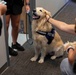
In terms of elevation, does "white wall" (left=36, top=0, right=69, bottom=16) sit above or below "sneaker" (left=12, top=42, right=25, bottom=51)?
above

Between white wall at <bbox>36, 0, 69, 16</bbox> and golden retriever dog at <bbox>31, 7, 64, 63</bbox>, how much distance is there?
102 centimetres

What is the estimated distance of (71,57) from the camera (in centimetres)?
155

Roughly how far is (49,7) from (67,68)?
9.40ft

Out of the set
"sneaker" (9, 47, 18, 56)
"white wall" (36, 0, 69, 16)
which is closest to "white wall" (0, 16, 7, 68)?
"sneaker" (9, 47, 18, 56)

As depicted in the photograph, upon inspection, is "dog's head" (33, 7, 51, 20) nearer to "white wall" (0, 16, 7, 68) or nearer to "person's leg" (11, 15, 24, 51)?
"person's leg" (11, 15, 24, 51)

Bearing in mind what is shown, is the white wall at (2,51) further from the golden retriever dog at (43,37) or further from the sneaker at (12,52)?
the golden retriever dog at (43,37)

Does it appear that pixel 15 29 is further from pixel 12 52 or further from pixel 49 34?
pixel 49 34

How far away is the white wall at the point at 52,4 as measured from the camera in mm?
3919

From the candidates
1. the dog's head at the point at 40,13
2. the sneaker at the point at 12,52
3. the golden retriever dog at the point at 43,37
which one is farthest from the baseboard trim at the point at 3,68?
the dog's head at the point at 40,13

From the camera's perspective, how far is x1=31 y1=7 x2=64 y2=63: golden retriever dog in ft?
8.73

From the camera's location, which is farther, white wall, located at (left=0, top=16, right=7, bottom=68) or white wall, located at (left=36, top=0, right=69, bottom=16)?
white wall, located at (left=36, top=0, right=69, bottom=16)

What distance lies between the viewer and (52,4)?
15.3 ft

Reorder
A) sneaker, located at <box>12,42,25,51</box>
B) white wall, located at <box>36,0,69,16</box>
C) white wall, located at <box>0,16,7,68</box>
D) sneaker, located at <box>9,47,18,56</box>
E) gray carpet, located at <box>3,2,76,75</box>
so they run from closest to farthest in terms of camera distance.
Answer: white wall, located at <box>0,16,7,68</box>, gray carpet, located at <box>3,2,76,75</box>, sneaker, located at <box>9,47,18,56</box>, sneaker, located at <box>12,42,25,51</box>, white wall, located at <box>36,0,69,16</box>

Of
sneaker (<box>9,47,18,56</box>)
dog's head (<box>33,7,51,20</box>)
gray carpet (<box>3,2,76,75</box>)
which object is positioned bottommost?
gray carpet (<box>3,2,76,75</box>)
